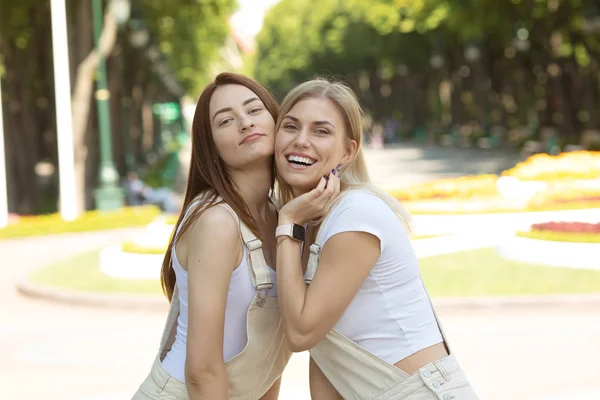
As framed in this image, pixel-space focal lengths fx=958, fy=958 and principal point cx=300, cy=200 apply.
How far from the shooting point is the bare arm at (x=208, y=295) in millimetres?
2871

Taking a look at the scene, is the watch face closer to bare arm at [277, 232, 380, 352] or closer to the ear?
bare arm at [277, 232, 380, 352]

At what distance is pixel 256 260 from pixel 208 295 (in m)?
0.21

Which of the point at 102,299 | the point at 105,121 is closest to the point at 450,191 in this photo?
the point at 102,299

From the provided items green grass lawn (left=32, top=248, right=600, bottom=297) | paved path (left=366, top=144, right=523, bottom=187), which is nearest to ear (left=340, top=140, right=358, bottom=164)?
green grass lawn (left=32, top=248, right=600, bottom=297)

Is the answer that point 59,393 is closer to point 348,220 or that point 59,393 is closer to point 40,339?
point 40,339

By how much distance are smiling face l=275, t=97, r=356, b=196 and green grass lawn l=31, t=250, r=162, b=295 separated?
914 centimetres

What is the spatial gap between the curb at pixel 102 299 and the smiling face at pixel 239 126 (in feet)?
27.1

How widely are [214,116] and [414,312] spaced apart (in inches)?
36.0

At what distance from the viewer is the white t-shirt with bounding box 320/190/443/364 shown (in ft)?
9.43

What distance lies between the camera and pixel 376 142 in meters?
61.9

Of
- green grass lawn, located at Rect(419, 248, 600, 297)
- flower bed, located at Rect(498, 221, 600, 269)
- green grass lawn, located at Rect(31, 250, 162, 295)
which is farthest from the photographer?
flower bed, located at Rect(498, 221, 600, 269)

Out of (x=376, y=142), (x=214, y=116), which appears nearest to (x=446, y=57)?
(x=376, y=142)

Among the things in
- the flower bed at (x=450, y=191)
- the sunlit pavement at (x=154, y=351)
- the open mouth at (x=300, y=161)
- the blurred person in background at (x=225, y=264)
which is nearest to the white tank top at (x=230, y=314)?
the blurred person in background at (x=225, y=264)

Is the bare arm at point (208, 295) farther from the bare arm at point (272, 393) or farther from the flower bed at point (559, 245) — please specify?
the flower bed at point (559, 245)
